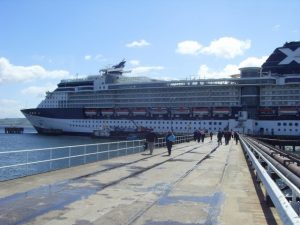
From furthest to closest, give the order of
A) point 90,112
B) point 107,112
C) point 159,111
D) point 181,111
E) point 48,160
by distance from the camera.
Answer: point 90,112, point 107,112, point 159,111, point 181,111, point 48,160

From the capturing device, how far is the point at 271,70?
96125mm

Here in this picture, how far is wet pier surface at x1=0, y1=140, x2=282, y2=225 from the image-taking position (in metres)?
8.09

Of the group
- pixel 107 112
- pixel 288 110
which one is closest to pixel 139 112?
pixel 107 112

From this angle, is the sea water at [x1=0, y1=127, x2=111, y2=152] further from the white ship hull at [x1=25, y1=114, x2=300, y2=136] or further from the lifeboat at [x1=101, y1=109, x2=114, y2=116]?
the lifeboat at [x1=101, y1=109, x2=114, y2=116]

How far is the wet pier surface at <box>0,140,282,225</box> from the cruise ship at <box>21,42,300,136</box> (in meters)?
70.6

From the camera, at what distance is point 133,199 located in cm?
1022

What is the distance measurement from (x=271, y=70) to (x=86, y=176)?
8742cm

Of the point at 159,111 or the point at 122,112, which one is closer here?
the point at 159,111

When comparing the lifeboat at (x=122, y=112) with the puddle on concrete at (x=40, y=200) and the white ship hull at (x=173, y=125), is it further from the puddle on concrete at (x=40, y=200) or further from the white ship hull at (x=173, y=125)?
the puddle on concrete at (x=40, y=200)

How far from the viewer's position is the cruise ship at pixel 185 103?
85.4m

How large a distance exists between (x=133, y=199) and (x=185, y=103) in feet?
274

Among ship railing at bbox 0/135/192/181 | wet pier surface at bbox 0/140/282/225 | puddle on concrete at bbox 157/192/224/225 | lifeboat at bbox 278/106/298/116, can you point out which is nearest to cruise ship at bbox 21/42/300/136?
lifeboat at bbox 278/106/298/116

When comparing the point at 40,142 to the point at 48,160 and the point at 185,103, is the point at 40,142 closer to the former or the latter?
the point at 185,103

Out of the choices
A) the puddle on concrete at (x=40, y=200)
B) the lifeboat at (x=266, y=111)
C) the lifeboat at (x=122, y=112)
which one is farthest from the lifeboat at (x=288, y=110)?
the puddle on concrete at (x=40, y=200)
